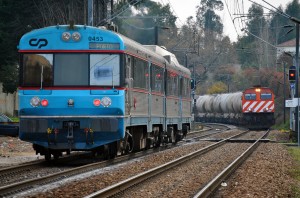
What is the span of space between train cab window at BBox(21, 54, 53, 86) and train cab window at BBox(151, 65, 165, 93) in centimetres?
496

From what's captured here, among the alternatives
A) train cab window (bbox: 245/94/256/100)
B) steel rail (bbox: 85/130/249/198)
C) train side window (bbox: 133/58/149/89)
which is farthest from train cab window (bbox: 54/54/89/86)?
train cab window (bbox: 245/94/256/100)

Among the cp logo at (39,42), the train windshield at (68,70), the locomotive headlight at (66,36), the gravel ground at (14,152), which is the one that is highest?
the locomotive headlight at (66,36)

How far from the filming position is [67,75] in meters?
16.5

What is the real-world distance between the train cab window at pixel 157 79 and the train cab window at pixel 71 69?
14.9 feet

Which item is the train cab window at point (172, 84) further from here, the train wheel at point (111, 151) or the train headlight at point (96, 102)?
the train headlight at point (96, 102)

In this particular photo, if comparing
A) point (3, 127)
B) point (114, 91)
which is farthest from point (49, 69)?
point (3, 127)

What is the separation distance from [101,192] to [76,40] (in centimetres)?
667

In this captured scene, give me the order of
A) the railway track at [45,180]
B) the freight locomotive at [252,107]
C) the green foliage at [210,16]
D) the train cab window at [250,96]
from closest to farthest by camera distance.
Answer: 1. the railway track at [45,180]
2. the freight locomotive at [252,107]
3. the train cab window at [250,96]
4. the green foliage at [210,16]

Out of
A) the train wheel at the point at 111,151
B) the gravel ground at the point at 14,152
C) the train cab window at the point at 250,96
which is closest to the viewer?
the train wheel at the point at 111,151

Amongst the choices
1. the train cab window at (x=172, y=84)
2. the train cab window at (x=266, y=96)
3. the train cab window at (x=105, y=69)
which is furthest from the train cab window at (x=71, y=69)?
the train cab window at (x=266, y=96)

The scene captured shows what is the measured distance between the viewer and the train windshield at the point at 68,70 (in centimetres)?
1644

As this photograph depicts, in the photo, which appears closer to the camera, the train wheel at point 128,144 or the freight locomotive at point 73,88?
the freight locomotive at point 73,88

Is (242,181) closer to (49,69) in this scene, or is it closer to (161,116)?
(49,69)

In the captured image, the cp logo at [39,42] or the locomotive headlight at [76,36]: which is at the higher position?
the locomotive headlight at [76,36]
